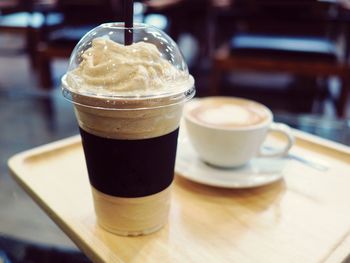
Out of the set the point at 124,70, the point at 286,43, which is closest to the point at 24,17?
the point at 286,43

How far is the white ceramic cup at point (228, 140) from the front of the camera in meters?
0.65

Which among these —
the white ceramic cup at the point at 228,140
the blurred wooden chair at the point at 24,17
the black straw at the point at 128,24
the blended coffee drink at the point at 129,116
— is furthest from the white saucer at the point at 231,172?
the blurred wooden chair at the point at 24,17

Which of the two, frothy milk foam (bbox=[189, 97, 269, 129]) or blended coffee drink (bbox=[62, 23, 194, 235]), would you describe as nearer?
blended coffee drink (bbox=[62, 23, 194, 235])

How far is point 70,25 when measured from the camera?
7.55 feet

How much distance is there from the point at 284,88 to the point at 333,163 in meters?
1.95

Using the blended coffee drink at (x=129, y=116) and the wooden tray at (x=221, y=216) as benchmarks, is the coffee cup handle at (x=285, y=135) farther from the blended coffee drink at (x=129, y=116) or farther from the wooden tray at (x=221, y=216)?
the blended coffee drink at (x=129, y=116)

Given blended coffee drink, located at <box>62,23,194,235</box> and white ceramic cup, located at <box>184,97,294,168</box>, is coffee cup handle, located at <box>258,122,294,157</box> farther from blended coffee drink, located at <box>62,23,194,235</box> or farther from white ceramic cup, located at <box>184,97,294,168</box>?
blended coffee drink, located at <box>62,23,194,235</box>

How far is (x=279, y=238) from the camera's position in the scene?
54 centimetres

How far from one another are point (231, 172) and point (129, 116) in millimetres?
281

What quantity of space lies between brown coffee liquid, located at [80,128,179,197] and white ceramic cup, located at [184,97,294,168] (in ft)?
0.45

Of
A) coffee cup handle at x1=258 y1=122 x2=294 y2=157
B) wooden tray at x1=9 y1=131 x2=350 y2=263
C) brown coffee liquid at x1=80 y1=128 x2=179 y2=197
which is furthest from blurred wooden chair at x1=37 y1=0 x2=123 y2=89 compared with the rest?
brown coffee liquid at x1=80 y1=128 x2=179 y2=197

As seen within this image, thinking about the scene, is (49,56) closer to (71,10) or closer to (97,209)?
(71,10)

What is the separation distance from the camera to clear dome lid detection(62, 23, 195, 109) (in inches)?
18.3

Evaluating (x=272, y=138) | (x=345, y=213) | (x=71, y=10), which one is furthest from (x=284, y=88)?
(x=345, y=213)
